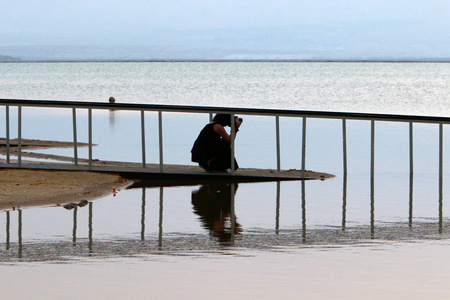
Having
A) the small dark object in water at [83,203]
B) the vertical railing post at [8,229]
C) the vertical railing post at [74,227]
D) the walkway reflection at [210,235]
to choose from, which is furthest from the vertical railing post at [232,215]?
the vertical railing post at [8,229]

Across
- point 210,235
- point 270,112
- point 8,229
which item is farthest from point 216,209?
point 270,112

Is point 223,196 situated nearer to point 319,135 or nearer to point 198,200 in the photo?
point 198,200

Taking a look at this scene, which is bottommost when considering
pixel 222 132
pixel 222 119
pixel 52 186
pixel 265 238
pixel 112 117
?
pixel 265 238

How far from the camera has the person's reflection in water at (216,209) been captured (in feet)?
34.0

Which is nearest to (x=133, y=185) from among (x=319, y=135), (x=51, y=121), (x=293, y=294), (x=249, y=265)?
(x=249, y=265)

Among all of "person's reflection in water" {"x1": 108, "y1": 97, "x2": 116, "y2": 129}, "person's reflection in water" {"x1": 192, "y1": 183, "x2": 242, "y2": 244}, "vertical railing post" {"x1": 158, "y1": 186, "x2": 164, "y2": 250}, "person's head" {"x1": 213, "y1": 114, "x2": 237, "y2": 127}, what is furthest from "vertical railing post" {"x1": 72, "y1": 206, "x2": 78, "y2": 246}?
"person's reflection in water" {"x1": 108, "y1": 97, "x2": 116, "y2": 129}

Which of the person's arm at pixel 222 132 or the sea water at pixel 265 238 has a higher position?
the person's arm at pixel 222 132

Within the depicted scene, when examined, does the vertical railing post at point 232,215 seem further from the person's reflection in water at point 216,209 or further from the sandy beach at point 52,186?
the sandy beach at point 52,186

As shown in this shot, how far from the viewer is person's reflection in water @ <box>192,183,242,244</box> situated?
10.4m

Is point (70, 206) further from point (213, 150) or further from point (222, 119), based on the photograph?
point (222, 119)

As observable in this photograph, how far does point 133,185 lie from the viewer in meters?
14.4

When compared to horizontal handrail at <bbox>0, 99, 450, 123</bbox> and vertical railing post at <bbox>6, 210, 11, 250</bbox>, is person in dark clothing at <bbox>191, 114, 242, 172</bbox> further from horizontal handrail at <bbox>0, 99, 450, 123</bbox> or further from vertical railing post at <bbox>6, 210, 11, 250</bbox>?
vertical railing post at <bbox>6, 210, 11, 250</bbox>

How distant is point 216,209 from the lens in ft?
39.4

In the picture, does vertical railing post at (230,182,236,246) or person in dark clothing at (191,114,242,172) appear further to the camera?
person in dark clothing at (191,114,242,172)
